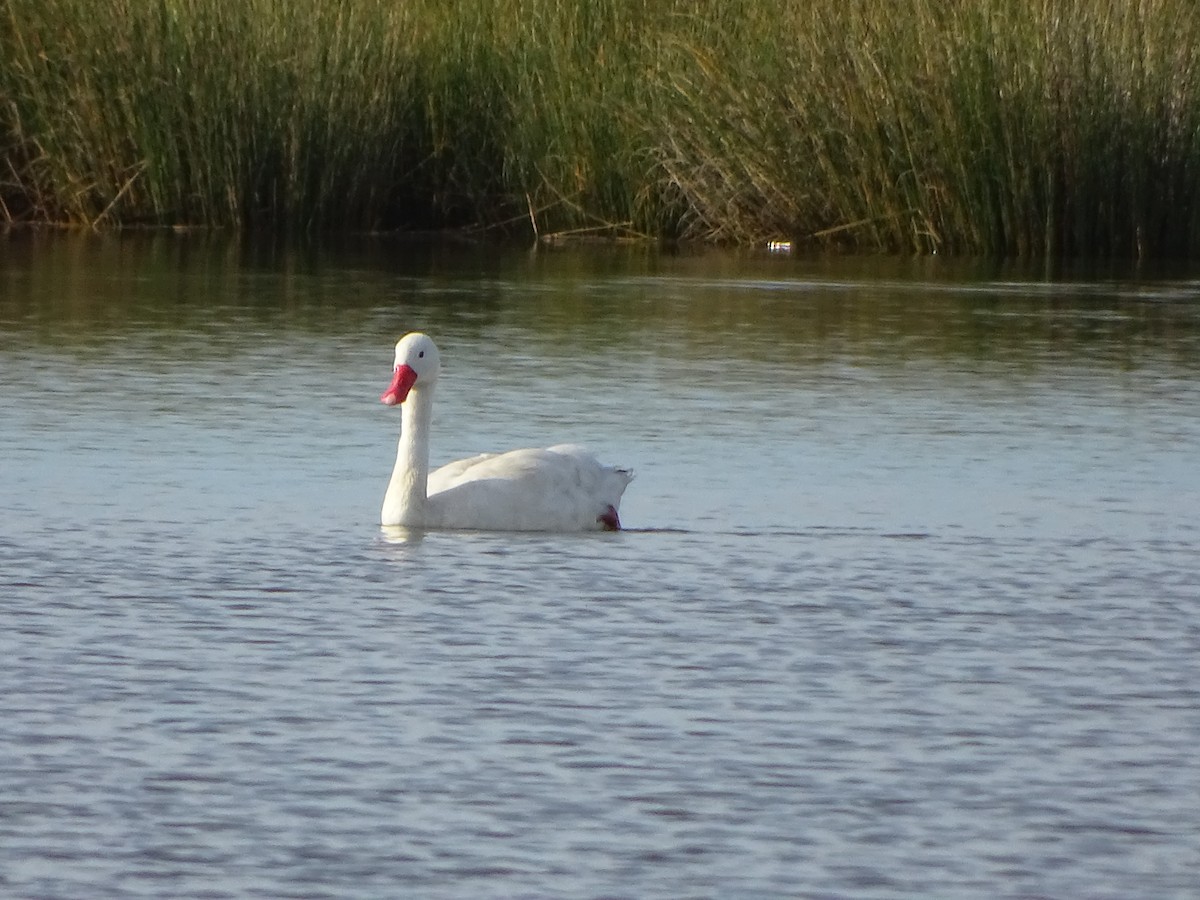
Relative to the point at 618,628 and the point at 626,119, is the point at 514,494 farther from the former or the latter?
the point at 626,119

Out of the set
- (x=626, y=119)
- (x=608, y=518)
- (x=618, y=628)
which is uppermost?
(x=626, y=119)

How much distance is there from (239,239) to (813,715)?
51.5 feet

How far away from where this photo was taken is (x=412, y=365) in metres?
9.38

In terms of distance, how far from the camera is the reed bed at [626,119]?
1959 cm

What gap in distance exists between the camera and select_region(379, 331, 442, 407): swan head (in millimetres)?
9336

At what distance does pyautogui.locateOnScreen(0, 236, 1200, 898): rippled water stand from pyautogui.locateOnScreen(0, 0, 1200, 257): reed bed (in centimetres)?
553

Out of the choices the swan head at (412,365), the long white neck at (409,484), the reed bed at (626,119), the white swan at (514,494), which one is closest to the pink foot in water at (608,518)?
the white swan at (514,494)

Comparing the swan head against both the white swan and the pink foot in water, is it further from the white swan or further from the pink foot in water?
the pink foot in water

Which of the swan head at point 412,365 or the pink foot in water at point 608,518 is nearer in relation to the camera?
the pink foot in water at point 608,518

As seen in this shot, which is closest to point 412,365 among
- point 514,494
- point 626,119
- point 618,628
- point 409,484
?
point 409,484

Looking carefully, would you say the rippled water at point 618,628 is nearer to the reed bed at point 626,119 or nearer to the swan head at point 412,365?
the swan head at point 412,365

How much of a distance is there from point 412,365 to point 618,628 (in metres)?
2.51

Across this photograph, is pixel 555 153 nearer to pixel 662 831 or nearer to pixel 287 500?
pixel 287 500

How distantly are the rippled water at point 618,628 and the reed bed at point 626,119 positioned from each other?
553cm
